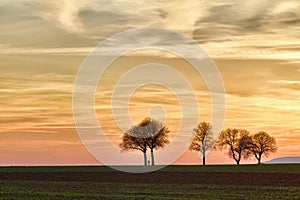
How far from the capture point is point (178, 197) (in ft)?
136

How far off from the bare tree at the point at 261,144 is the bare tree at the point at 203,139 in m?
15.0

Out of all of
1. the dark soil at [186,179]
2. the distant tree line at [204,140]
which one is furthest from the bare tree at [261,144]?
the dark soil at [186,179]

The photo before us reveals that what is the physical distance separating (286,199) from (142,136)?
8936 centimetres

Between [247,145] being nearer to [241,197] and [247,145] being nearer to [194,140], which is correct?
[194,140]

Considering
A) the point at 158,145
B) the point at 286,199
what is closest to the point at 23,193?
the point at 286,199

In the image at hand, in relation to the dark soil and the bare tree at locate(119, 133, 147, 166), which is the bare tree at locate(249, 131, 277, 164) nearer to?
the bare tree at locate(119, 133, 147, 166)

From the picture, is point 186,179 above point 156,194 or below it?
above

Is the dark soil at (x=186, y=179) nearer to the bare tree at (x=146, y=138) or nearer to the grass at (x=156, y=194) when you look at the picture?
the grass at (x=156, y=194)

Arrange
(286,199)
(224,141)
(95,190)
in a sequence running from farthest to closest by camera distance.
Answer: (224,141)
(95,190)
(286,199)

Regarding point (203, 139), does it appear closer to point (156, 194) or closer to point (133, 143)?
point (133, 143)

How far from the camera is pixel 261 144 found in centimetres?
14438

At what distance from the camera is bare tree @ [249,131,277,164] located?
144 m

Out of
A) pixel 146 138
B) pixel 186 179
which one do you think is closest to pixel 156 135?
pixel 146 138

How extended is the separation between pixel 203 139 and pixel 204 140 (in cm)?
38
